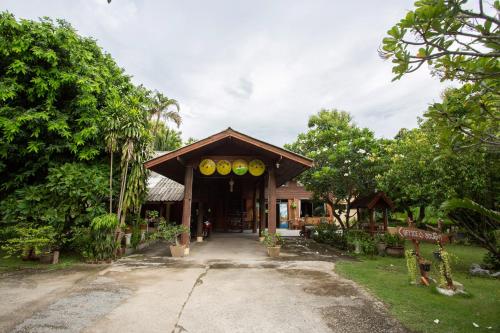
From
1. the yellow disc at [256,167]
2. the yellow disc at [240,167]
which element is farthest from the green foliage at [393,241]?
the yellow disc at [240,167]

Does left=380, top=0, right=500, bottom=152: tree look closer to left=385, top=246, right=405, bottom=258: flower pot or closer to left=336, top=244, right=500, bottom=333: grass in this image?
left=336, top=244, right=500, bottom=333: grass

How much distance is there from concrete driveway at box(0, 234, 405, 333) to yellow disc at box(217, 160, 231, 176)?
418 centimetres

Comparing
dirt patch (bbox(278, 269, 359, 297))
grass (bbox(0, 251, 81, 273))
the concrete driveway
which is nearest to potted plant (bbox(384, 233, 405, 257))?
the concrete driveway

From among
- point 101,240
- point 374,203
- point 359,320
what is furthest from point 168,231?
point 374,203

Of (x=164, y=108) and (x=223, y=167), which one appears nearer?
(x=223, y=167)

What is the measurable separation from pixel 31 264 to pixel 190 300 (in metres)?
6.84

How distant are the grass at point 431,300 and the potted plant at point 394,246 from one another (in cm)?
253

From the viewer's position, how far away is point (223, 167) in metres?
12.0

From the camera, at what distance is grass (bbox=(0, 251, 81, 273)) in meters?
8.59

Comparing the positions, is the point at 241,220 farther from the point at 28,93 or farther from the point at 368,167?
the point at 28,93

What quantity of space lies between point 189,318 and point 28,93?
10000 mm

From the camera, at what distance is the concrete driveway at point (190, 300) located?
4438 millimetres

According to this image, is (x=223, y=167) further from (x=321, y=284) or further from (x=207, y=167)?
(x=321, y=284)

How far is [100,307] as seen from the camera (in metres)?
5.20
